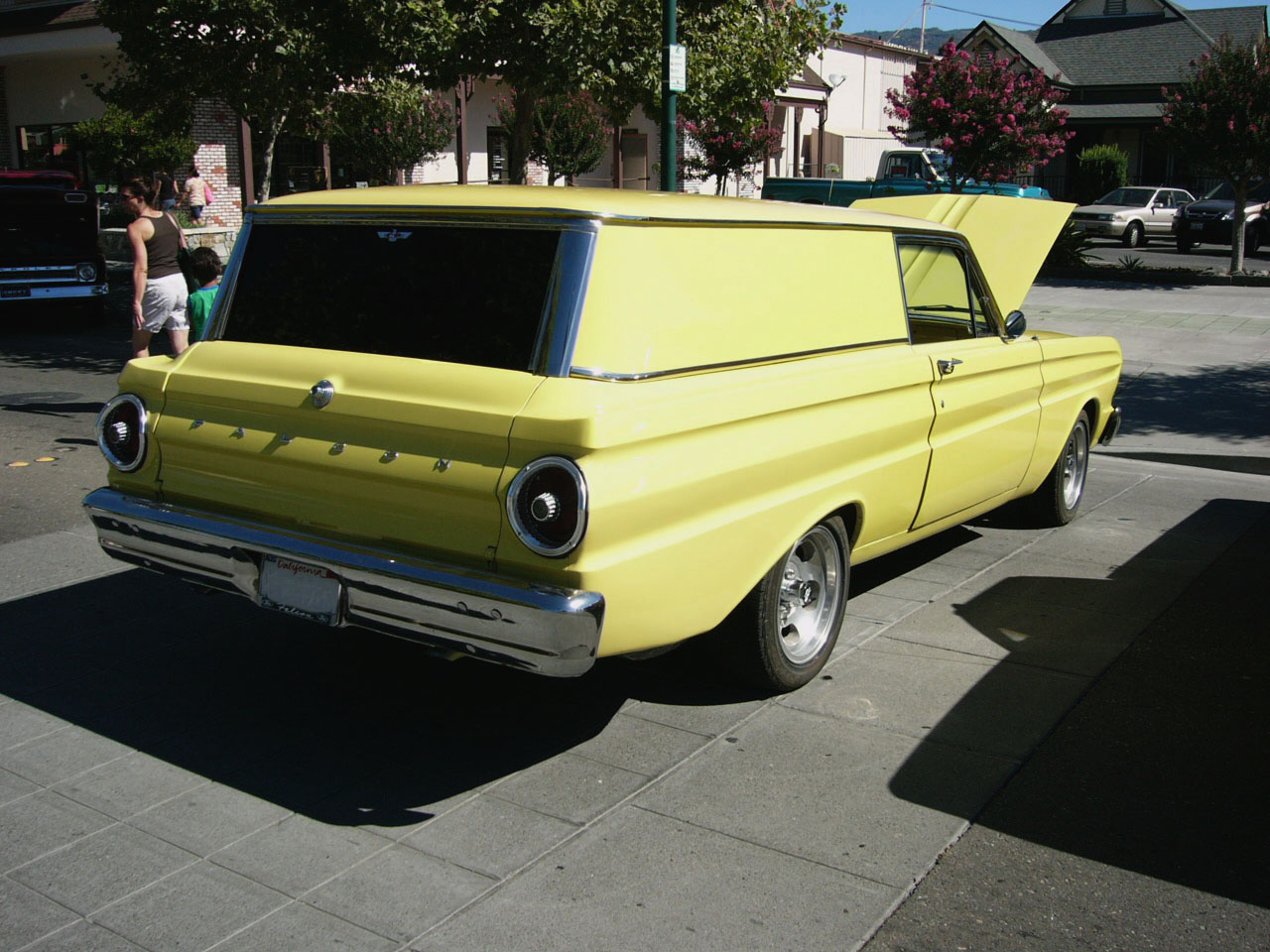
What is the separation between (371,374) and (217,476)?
76 centimetres

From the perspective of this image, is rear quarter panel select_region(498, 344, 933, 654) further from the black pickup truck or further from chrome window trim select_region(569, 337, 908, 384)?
the black pickup truck

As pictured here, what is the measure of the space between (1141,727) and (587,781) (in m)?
2.10

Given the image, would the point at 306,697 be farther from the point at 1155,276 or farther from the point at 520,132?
the point at 1155,276

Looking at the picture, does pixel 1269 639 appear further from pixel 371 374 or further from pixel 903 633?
pixel 371 374

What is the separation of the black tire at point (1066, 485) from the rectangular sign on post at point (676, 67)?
6323mm

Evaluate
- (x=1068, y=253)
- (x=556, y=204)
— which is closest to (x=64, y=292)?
(x=556, y=204)

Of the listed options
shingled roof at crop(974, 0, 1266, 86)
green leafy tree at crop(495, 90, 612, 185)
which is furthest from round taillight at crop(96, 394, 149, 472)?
shingled roof at crop(974, 0, 1266, 86)

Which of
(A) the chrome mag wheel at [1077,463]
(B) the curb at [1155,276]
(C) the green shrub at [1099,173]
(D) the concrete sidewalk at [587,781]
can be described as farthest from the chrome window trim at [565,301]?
(C) the green shrub at [1099,173]

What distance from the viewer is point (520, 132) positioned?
13.8 metres

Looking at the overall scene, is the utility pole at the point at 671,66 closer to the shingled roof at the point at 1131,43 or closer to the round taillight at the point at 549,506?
the round taillight at the point at 549,506

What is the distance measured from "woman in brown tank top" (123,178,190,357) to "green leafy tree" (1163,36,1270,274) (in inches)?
706

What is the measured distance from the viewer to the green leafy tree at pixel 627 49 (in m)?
11.9

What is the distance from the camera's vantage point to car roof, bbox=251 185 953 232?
4086 mm

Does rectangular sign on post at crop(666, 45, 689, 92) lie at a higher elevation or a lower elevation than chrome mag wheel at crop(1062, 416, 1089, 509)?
higher
